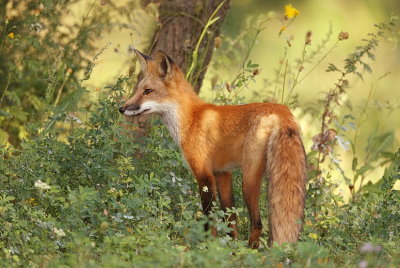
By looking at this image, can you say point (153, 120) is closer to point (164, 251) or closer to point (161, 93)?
point (161, 93)

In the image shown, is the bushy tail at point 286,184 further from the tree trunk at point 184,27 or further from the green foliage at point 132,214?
the tree trunk at point 184,27

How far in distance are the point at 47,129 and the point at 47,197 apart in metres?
1.17

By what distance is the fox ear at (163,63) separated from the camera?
20.8ft

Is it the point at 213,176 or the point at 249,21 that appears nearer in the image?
the point at 213,176

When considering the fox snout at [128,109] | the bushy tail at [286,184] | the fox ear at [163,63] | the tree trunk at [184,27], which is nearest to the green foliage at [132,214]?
the fox snout at [128,109]

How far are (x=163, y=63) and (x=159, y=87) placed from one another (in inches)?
8.1

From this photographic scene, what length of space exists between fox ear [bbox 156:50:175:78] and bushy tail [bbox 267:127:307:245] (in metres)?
1.23

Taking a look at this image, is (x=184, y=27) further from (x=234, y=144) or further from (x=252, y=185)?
(x=252, y=185)

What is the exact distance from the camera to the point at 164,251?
168 inches

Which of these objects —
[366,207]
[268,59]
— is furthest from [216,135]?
[268,59]

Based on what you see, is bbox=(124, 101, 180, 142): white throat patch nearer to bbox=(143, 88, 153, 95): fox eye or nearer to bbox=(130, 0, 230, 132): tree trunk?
bbox=(143, 88, 153, 95): fox eye

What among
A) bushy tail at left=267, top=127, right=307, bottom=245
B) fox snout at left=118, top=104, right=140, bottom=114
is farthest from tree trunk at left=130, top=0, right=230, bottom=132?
bushy tail at left=267, top=127, right=307, bottom=245

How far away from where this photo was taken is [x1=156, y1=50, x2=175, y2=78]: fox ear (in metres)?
6.34

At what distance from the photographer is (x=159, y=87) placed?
636cm
